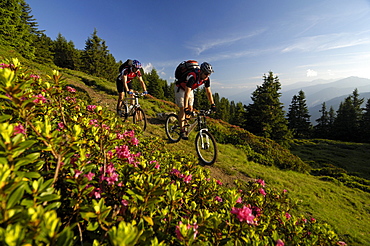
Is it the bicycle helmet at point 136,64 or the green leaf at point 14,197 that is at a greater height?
the bicycle helmet at point 136,64

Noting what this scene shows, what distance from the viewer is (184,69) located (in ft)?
20.3

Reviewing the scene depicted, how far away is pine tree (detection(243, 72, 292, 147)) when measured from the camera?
82.0 feet

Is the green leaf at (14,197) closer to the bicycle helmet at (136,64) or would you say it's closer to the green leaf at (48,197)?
the green leaf at (48,197)

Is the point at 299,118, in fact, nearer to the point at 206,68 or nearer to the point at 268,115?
the point at 268,115

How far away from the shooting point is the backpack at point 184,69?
19.3 feet

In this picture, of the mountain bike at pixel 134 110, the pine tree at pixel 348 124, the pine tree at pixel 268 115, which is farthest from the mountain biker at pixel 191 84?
the pine tree at pixel 348 124

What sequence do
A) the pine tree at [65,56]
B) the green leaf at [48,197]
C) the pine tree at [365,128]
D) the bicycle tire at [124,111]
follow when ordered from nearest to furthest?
the green leaf at [48,197] < the bicycle tire at [124,111] < the pine tree at [365,128] < the pine tree at [65,56]

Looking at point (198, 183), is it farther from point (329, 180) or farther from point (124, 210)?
point (329, 180)

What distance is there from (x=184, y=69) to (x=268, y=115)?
76.5 ft

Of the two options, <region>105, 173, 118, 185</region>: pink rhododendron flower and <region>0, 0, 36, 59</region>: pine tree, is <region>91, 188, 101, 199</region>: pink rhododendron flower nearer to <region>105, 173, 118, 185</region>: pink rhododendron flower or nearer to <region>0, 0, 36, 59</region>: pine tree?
<region>105, 173, 118, 185</region>: pink rhododendron flower

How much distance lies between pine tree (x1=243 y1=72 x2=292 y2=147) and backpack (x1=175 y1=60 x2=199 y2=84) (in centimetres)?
2191

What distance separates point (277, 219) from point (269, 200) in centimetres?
62

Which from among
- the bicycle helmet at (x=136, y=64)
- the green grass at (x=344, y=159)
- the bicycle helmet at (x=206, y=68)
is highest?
the bicycle helmet at (x=136, y=64)

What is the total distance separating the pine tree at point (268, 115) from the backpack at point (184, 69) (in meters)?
21.9
